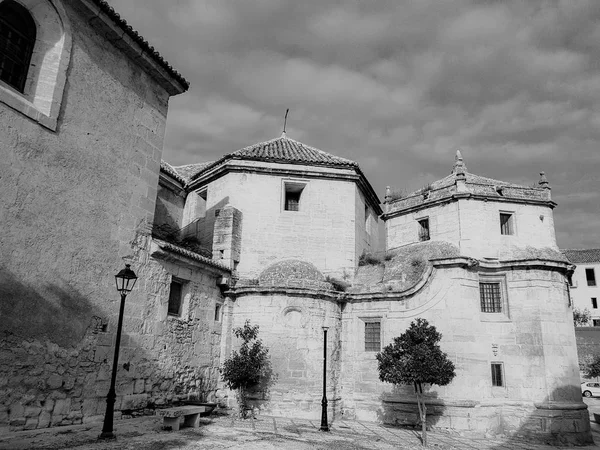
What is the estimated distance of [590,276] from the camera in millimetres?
A: 48219

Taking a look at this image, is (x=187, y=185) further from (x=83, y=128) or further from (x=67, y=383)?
(x=67, y=383)

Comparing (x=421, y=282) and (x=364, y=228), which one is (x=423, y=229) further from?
(x=421, y=282)

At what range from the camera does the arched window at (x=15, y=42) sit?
387 inches

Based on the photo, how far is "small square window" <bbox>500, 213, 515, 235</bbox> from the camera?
57.6 ft

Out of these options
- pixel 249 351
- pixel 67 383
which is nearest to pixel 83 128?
pixel 67 383

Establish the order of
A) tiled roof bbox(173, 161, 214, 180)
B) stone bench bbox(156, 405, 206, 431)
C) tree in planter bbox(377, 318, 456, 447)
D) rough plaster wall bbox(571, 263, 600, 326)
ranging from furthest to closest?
1. rough plaster wall bbox(571, 263, 600, 326)
2. tiled roof bbox(173, 161, 214, 180)
3. tree in planter bbox(377, 318, 456, 447)
4. stone bench bbox(156, 405, 206, 431)

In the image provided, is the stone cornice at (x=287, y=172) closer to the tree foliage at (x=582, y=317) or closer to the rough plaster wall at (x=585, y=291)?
the tree foliage at (x=582, y=317)

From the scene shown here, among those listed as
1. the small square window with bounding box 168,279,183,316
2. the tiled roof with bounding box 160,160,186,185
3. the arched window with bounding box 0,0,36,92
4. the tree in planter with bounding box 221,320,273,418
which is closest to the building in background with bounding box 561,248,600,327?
the tree in planter with bounding box 221,320,273,418

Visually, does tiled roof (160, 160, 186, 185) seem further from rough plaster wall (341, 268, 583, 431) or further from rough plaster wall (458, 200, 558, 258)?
rough plaster wall (458, 200, 558, 258)

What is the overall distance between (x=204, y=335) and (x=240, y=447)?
6.19 metres

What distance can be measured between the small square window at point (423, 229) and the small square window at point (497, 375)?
212 inches

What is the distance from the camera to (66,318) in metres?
10.1

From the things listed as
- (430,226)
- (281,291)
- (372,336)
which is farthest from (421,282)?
(281,291)

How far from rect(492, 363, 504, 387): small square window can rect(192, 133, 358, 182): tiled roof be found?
920 centimetres
